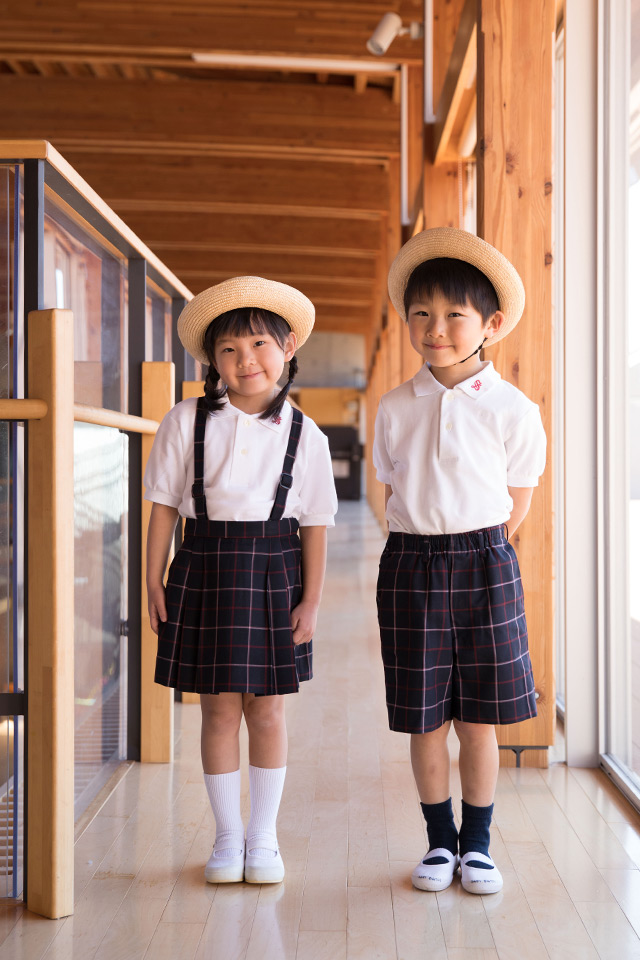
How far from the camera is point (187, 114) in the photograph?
7098 millimetres

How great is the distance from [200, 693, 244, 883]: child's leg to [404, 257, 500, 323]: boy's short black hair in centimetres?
91

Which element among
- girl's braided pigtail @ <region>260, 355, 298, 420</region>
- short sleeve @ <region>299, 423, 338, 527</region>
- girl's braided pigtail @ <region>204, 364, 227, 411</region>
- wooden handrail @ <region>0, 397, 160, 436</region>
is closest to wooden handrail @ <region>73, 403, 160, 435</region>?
wooden handrail @ <region>0, 397, 160, 436</region>

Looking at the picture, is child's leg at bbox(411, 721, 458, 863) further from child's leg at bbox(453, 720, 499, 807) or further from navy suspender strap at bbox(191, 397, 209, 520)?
navy suspender strap at bbox(191, 397, 209, 520)

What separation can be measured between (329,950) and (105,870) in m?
0.56

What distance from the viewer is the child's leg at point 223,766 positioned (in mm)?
1865

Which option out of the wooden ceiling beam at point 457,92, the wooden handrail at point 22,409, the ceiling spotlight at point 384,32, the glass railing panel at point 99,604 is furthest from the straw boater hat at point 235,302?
the ceiling spotlight at point 384,32

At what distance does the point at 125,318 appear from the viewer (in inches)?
100

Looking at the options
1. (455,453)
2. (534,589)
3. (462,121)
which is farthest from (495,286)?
(462,121)

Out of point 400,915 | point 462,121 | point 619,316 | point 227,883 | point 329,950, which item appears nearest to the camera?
point 329,950

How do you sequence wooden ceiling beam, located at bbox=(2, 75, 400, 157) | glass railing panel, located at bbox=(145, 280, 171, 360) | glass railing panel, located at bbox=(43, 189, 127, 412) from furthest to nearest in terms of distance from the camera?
wooden ceiling beam, located at bbox=(2, 75, 400, 157) → glass railing panel, located at bbox=(145, 280, 171, 360) → glass railing panel, located at bbox=(43, 189, 127, 412)

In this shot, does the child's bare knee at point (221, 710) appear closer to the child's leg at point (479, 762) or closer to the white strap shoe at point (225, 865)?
the white strap shoe at point (225, 865)

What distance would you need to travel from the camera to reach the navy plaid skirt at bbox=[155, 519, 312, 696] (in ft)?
5.85

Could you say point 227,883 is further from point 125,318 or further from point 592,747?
point 125,318

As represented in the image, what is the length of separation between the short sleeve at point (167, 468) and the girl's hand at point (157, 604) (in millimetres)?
180
